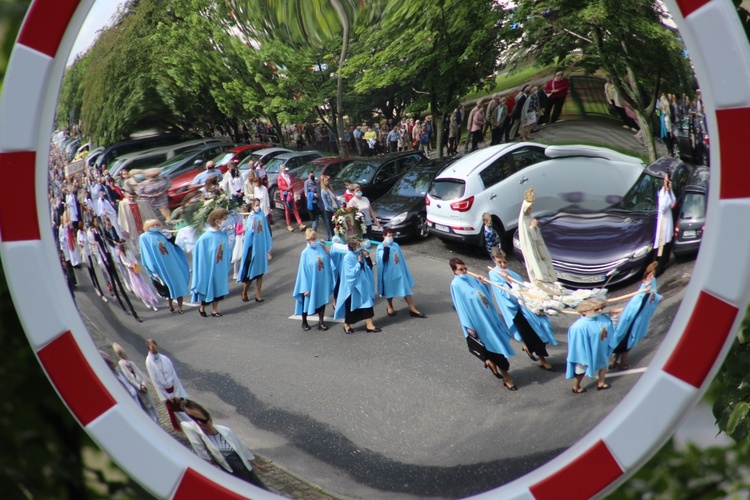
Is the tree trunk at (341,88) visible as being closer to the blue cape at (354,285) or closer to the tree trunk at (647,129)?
the blue cape at (354,285)

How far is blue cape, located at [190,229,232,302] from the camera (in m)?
1.25

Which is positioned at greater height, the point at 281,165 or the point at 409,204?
the point at 281,165

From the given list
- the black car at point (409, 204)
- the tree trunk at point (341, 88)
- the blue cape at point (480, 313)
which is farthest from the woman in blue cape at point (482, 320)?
the tree trunk at point (341, 88)

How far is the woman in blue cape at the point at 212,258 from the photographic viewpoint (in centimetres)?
124

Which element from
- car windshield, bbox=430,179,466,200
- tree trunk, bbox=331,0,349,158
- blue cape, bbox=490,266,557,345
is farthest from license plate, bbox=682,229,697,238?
tree trunk, bbox=331,0,349,158

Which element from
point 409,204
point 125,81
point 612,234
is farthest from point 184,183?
point 612,234

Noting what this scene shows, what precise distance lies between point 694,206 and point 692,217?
0.02 m

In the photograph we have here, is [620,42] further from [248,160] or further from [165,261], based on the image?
[165,261]

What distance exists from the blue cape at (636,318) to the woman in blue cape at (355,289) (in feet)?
1.55

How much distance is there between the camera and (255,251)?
1.25 m

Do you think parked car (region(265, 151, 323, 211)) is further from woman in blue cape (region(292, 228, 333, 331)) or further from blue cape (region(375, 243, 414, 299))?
blue cape (region(375, 243, 414, 299))

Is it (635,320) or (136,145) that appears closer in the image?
(635,320)

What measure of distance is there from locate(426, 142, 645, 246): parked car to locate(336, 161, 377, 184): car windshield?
16 centimetres

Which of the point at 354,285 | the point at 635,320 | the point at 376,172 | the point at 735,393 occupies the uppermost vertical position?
the point at 376,172
